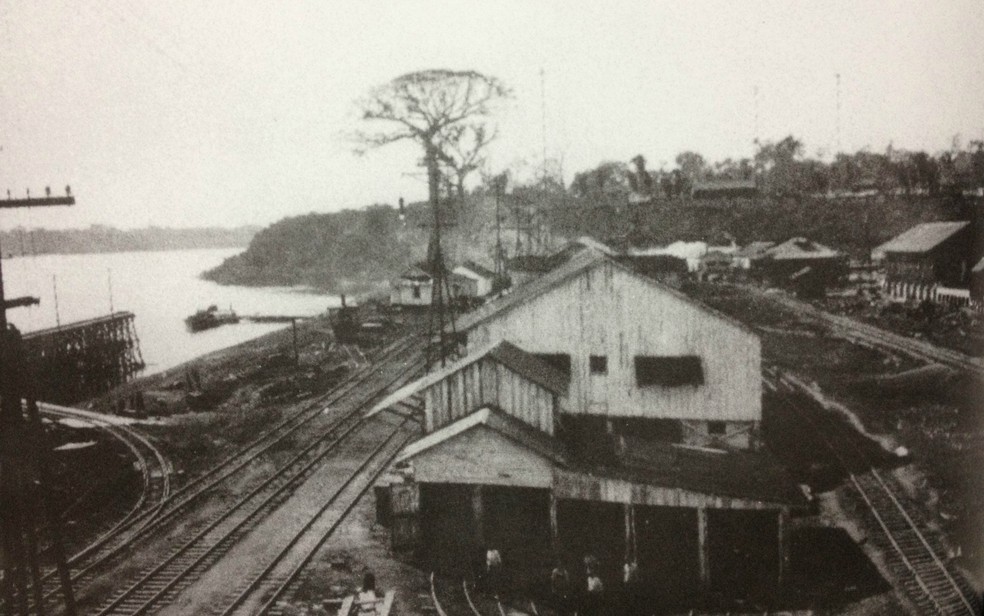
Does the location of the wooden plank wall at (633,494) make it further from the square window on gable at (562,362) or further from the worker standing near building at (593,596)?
the square window on gable at (562,362)

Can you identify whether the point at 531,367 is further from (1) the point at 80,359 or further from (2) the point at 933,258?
(1) the point at 80,359

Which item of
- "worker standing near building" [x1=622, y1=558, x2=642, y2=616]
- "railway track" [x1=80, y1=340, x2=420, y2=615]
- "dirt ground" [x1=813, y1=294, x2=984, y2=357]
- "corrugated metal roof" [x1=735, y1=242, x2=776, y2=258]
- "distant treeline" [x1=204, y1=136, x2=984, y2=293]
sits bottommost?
"worker standing near building" [x1=622, y1=558, x2=642, y2=616]

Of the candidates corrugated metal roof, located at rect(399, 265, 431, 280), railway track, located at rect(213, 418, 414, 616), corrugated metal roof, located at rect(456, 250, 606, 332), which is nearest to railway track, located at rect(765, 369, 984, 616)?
corrugated metal roof, located at rect(456, 250, 606, 332)

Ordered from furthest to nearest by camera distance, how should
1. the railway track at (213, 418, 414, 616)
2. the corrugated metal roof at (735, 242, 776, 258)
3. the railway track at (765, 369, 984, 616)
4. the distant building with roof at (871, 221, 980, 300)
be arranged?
the corrugated metal roof at (735, 242, 776, 258)
the distant building with roof at (871, 221, 980, 300)
the railway track at (213, 418, 414, 616)
the railway track at (765, 369, 984, 616)

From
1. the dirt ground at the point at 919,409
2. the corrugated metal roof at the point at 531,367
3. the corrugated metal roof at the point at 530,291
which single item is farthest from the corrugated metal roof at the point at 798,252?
the corrugated metal roof at the point at 531,367

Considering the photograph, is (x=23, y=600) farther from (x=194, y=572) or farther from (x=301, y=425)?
(x=301, y=425)

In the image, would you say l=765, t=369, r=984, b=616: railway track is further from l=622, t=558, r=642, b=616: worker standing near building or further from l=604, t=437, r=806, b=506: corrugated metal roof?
l=622, t=558, r=642, b=616: worker standing near building

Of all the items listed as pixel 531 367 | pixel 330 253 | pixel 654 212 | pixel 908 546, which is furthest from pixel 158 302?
pixel 908 546
